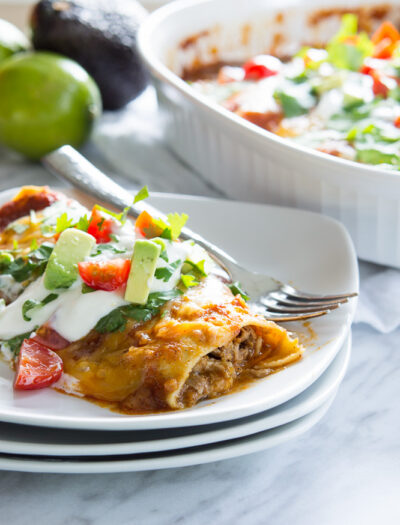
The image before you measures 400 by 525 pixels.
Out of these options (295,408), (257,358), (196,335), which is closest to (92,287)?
(196,335)

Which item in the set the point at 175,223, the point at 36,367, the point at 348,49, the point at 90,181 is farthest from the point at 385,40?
the point at 36,367

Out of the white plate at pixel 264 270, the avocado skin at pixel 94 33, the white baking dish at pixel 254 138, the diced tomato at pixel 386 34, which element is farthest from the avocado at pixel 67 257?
the diced tomato at pixel 386 34

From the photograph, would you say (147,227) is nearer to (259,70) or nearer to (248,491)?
(248,491)

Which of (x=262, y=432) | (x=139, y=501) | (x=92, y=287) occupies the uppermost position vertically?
(x=92, y=287)

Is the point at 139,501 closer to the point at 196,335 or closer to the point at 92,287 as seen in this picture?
the point at 196,335

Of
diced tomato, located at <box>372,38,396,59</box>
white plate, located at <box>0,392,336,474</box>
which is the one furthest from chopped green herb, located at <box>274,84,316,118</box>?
white plate, located at <box>0,392,336,474</box>

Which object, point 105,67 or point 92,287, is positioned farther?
point 105,67
